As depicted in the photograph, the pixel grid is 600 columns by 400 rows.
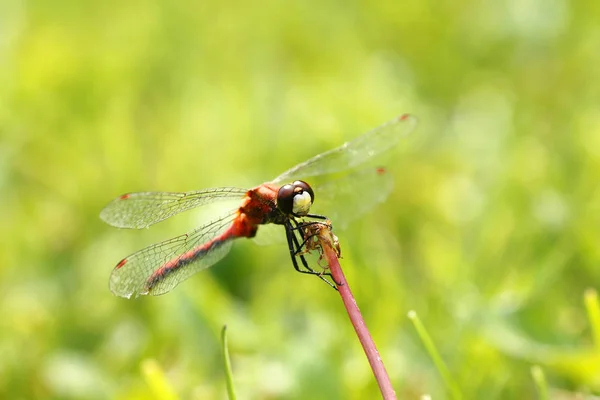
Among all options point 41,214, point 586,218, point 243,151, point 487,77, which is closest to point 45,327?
point 41,214

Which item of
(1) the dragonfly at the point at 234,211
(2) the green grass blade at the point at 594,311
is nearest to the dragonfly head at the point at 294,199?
(1) the dragonfly at the point at 234,211

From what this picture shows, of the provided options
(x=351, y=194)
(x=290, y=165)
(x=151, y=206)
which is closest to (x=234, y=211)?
(x=151, y=206)

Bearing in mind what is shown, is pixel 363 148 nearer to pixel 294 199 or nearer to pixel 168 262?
pixel 294 199

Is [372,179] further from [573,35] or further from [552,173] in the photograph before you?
[573,35]

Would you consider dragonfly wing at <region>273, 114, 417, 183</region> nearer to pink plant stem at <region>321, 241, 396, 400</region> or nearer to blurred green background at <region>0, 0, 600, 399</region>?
blurred green background at <region>0, 0, 600, 399</region>

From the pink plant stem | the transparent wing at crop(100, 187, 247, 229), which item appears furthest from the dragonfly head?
the pink plant stem

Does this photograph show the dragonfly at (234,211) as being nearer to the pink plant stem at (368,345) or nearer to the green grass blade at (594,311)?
the pink plant stem at (368,345)
